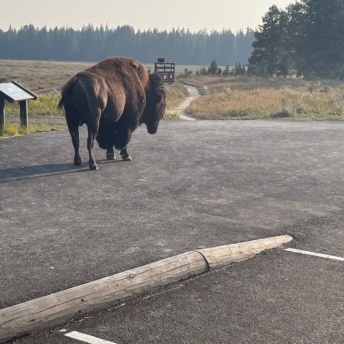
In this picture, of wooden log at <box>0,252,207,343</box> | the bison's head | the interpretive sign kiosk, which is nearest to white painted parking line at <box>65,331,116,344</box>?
wooden log at <box>0,252,207,343</box>

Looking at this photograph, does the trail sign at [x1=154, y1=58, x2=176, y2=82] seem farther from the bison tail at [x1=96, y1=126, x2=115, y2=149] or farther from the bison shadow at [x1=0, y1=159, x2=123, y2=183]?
the bison shadow at [x1=0, y1=159, x2=123, y2=183]

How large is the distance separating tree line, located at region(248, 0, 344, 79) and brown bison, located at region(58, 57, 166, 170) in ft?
173

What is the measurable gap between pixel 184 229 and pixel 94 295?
2.84 metres

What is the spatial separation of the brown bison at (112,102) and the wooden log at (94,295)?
627 cm

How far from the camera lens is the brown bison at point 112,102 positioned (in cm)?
1235

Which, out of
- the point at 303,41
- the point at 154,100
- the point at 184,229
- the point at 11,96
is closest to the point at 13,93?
the point at 11,96

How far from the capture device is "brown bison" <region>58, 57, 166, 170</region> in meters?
12.4

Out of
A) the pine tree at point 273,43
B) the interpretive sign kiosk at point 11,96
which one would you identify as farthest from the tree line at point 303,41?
the interpretive sign kiosk at point 11,96

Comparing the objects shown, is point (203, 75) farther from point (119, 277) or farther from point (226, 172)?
point (119, 277)

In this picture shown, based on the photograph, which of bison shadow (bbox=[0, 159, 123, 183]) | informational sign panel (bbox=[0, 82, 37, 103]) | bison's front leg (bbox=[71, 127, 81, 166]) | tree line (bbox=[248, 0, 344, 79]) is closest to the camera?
bison shadow (bbox=[0, 159, 123, 183])

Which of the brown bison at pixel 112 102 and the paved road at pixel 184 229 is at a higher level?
the brown bison at pixel 112 102

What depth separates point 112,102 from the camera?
12914mm

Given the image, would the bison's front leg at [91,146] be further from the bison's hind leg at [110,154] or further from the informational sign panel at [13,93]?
the informational sign panel at [13,93]

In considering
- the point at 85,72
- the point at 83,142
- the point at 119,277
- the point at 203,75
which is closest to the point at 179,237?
the point at 119,277
